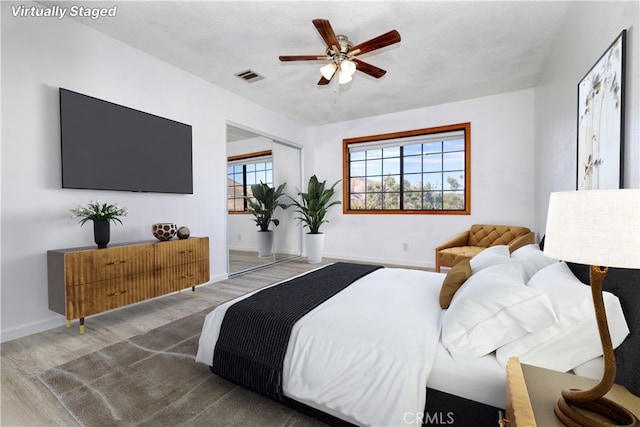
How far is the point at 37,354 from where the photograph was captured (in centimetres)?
209

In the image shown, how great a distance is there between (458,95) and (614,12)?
115 inches

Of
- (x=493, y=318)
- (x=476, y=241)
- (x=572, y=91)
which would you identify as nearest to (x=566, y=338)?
(x=493, y=318)

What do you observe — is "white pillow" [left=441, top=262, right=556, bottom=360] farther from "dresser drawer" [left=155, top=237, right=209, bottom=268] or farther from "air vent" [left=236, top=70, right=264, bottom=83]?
"air vent" [left=236, top=70, right=264, bottom=83]

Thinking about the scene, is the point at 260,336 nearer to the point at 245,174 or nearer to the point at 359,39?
the point at 359,39

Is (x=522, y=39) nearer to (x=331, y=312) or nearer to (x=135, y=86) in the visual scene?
(x=331, y=312)

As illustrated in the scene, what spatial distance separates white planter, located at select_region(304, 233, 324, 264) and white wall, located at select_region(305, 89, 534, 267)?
614 mm

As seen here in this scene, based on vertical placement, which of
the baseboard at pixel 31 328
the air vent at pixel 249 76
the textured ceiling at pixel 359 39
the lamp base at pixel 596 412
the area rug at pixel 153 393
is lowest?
the area rug at pixel 153 393

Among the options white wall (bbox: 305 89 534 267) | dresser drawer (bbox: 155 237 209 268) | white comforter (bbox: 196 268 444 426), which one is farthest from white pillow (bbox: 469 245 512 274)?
dresser drawer (bbox: 155 237 209 268)

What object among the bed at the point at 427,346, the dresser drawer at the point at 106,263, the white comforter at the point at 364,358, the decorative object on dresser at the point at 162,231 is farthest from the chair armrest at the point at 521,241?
the dresser drawer at the point at 106,263

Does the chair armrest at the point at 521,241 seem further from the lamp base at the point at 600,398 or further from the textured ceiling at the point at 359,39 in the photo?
the lamp base at the point at 600,398

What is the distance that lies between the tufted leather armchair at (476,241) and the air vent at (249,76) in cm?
335

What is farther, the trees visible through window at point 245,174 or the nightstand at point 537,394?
the trees visible through window at point 245,174

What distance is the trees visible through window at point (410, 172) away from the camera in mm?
4801

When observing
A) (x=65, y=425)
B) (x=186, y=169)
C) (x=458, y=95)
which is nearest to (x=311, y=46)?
(x=186, y=169)
